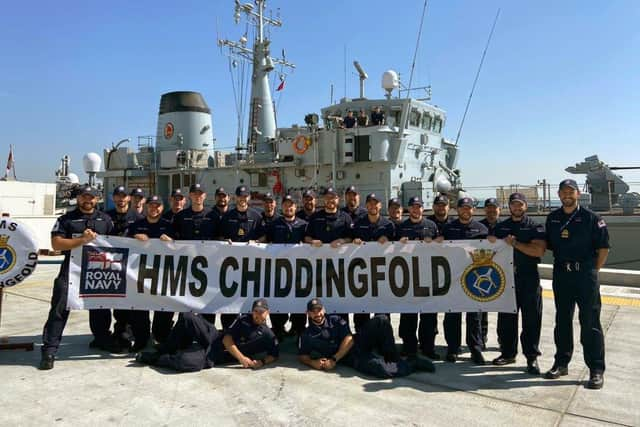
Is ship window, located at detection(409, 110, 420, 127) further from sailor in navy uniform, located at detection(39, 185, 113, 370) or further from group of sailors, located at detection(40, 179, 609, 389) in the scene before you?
sailor in navy uniform, located at detection(39, 185, 113, 370)

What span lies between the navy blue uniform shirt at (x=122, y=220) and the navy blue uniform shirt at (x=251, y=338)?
1.95 m

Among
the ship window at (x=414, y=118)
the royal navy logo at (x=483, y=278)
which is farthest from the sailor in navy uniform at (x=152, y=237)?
the ship window at (x=414, y=118)

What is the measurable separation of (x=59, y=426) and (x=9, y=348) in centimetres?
248

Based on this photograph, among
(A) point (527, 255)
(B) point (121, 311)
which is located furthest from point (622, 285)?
(B) point (121, 311)

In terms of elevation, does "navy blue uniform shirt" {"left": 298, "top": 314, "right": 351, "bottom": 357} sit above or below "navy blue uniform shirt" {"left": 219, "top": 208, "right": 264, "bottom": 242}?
below

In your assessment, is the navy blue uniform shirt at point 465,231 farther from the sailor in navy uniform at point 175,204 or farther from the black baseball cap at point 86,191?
the black baseball cap at point 86,191

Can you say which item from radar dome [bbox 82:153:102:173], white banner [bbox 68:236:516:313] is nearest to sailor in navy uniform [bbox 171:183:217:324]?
white banner [bbox 68:236:516:313]

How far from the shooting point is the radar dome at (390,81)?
51.7ft

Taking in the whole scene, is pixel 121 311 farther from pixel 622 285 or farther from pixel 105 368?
pixel 622 285

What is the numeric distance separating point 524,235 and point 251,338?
3064 millimetres

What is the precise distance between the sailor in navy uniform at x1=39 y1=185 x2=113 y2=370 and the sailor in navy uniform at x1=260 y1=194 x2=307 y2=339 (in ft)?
6.31

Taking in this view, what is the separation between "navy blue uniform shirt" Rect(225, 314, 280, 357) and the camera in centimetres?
454

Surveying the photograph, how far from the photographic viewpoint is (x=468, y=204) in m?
5.02

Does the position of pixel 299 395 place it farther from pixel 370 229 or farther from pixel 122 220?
pixel 122 220
